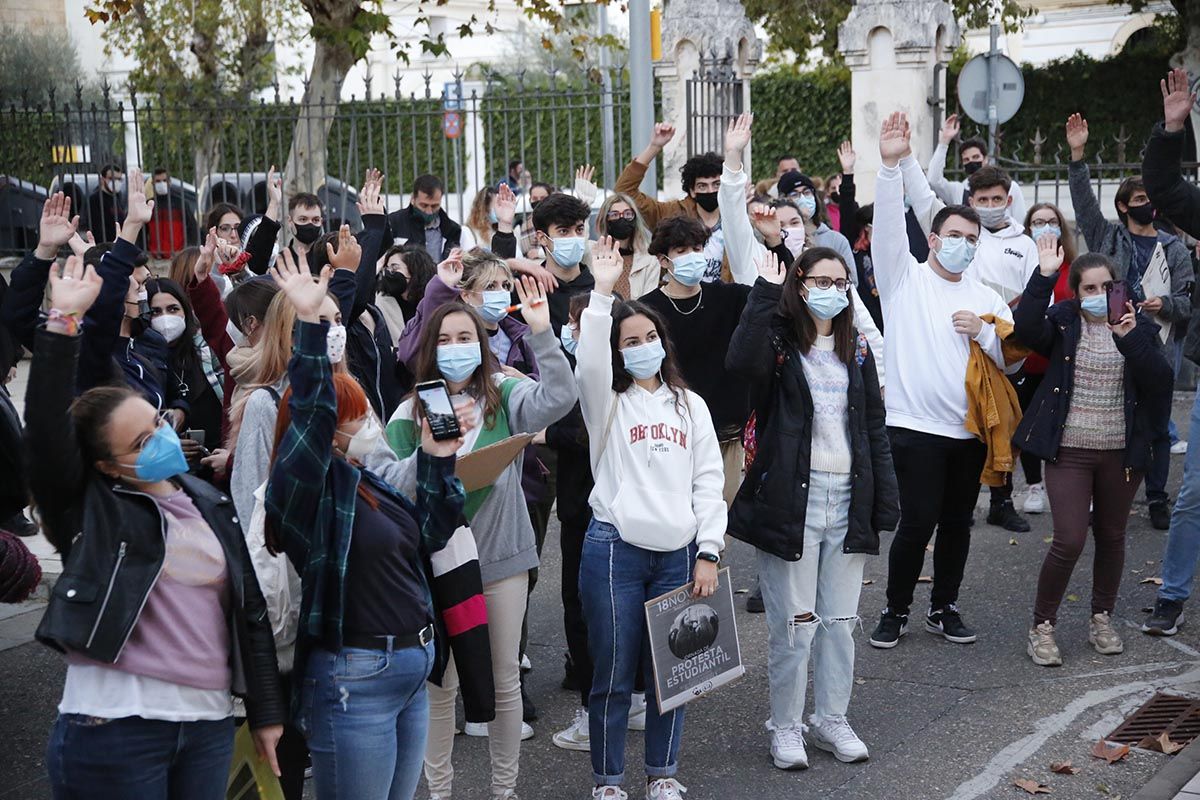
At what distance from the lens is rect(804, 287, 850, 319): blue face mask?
18.0 ft

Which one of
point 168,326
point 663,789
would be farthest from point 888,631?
point 168,326

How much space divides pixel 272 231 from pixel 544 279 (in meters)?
3.21

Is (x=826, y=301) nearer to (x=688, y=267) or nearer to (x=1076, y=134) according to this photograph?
(x=688, y=267)

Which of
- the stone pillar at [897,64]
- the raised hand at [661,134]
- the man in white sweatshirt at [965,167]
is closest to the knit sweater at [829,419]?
the raised hand at [661,134]

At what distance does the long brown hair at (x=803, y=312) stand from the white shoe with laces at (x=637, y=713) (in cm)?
157

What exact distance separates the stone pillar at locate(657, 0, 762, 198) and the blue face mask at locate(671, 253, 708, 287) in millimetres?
8676

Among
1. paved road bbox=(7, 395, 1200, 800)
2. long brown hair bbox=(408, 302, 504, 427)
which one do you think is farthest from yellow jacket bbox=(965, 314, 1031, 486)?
long brown hair bbox=(408, 302, 504, 427)

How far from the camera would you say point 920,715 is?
600 cm

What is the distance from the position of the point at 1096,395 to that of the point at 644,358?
255 cm

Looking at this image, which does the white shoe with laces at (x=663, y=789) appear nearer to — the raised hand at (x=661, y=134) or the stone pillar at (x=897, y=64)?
the raised hand at (x=661, y=134)

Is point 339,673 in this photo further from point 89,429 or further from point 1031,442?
point 1031,442

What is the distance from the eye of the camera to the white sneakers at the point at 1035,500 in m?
9.24

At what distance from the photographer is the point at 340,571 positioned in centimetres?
375

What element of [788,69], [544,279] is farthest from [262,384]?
[788,69]
